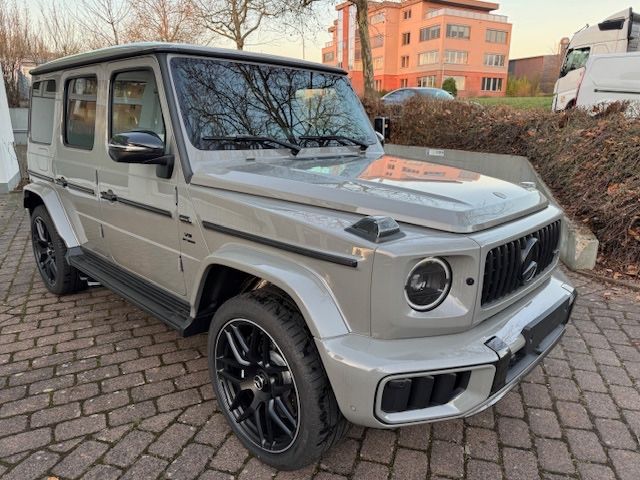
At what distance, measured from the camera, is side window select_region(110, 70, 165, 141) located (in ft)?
9.35

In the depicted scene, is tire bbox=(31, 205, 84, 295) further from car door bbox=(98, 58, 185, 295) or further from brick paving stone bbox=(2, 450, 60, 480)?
brick paving stone bbox=(2, 450, 60, 480)

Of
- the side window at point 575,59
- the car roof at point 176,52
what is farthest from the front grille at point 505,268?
the side window at point 575,59

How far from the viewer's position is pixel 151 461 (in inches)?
93.5

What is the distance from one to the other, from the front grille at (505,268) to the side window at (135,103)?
191 centimetres

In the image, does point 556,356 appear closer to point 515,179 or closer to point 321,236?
point 321,236

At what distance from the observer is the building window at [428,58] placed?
55.2 metres

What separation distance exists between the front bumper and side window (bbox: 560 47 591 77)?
15691 millimetres

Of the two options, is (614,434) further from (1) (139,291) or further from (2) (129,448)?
(1) (139,291)

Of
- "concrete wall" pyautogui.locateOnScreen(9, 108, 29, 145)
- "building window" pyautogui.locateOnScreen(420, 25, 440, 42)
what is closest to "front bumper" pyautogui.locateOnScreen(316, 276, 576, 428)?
"concrete wall" pyautogui.locateOnScreen(9, 108, 29, 145)

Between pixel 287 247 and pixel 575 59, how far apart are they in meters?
16.5

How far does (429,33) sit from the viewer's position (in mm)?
55844

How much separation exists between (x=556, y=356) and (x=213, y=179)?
2.69m

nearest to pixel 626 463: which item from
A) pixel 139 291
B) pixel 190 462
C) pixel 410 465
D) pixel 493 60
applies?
pixel 410 465

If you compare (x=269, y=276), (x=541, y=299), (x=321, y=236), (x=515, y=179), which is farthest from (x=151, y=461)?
(x=515, y=179)
